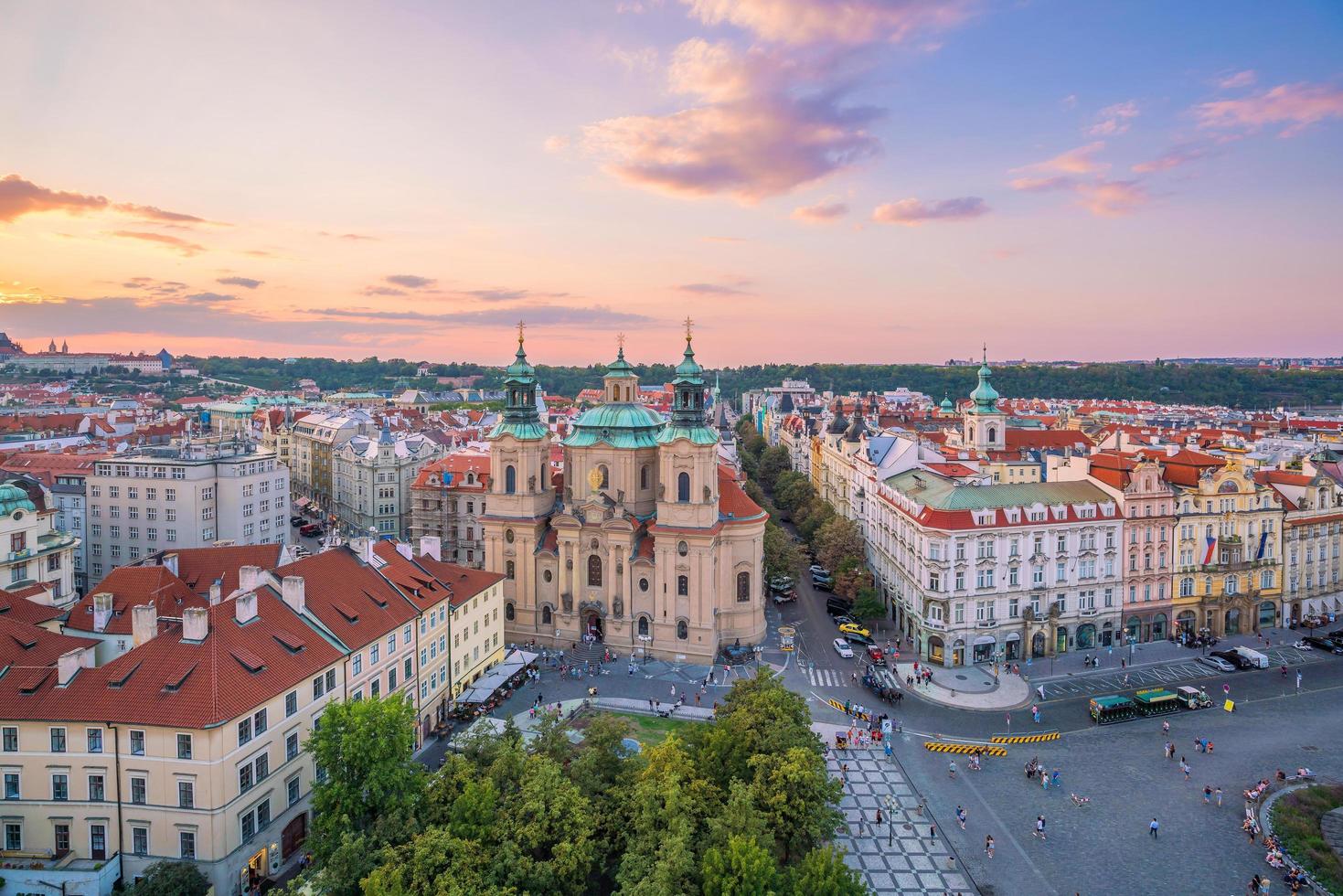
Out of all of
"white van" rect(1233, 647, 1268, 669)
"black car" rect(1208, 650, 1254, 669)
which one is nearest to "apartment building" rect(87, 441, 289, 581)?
Result: "black car" rect(1208, 650, 1254, 669)

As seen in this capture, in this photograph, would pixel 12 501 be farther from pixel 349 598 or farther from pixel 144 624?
pixel 349 598

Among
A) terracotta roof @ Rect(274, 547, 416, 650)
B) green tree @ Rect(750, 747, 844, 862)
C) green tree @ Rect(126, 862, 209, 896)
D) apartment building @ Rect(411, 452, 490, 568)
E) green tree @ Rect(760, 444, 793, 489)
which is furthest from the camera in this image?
green tree @ Rect(760, 444, 793, 489)

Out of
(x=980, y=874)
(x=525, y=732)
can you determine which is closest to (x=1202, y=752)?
(x=980, y=874)

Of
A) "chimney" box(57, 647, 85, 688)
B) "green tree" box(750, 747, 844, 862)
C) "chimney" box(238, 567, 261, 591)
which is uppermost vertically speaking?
"chimney" box(238, 567, 261, 591)

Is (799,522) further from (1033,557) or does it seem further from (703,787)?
(703,787)

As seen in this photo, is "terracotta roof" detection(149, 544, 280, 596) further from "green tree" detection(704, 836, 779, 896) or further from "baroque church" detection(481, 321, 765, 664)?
"green tree" detection(704, 836, 779, 896)

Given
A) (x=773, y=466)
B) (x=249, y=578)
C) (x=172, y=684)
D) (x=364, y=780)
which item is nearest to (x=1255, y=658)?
(x=364, y=780)
